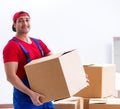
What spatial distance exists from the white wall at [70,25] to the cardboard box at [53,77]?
204 centimetres

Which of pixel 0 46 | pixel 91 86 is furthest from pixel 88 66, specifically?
pixel 0 46

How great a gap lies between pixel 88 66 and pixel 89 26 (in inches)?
61.3

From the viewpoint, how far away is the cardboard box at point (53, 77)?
5.32 ft

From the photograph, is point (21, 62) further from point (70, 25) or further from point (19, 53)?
point (70, 25)

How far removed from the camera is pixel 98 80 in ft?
7.57

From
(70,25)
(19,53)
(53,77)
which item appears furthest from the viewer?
(70,25)

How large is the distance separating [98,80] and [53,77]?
772 millimetres

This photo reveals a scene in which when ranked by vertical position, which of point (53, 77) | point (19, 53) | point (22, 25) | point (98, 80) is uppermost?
point (22, 25)

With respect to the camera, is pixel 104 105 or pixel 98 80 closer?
pixel 104 105

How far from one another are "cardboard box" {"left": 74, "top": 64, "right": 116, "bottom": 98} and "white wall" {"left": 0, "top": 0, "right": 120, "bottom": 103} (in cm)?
143

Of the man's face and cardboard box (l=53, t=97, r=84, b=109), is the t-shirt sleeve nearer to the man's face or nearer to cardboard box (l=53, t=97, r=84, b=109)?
the man's face

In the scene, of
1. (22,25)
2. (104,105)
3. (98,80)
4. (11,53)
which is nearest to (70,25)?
(98,80)

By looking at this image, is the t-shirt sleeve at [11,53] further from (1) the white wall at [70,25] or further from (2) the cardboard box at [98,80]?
(1) the white wall at [70,25]

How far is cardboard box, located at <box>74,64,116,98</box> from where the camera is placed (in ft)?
7.56
